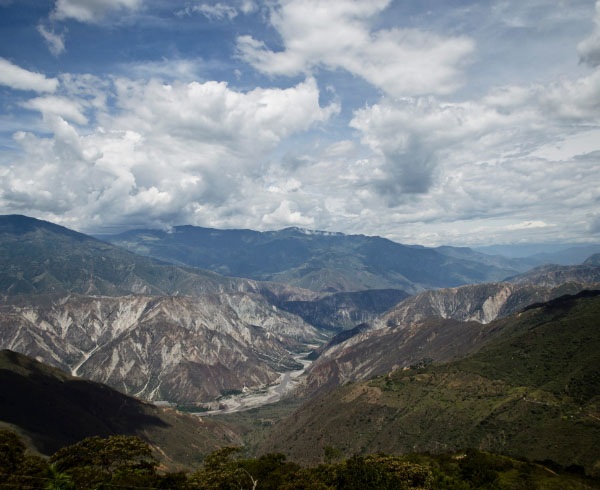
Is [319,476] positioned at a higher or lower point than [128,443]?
lower

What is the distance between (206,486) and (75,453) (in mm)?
27131

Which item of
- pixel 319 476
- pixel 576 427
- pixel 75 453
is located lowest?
pixel 576 427

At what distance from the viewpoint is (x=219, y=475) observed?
74.7m

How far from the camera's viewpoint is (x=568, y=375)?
578 feet

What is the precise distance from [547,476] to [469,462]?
16.5 meters

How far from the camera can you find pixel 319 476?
83.7m

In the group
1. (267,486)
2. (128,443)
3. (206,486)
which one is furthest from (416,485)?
(128,443)

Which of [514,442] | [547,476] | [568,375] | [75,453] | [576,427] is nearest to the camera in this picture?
[75,453]

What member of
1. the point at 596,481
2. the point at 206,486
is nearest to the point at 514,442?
the point at 596,481

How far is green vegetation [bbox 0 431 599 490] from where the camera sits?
6544cm

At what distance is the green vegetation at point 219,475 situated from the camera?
215ft

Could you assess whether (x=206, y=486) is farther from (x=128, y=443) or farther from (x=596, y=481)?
(x=596, y=481)

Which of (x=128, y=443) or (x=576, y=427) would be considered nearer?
(x=128, y=443)

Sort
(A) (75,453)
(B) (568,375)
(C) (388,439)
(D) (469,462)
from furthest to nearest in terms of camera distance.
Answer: (C) (388,439) < (B) (568,375) < (D) (469,462) < (A) (75,453)
